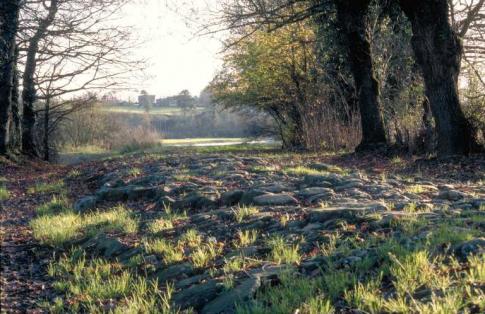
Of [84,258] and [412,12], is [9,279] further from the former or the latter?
[412,12]

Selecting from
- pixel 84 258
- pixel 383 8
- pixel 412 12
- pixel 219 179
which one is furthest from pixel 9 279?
pixel 383 8

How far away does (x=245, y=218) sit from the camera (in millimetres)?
5926

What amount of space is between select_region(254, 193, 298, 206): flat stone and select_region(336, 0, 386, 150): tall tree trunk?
7.75 metres

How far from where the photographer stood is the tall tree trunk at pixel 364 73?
13875 millimetres

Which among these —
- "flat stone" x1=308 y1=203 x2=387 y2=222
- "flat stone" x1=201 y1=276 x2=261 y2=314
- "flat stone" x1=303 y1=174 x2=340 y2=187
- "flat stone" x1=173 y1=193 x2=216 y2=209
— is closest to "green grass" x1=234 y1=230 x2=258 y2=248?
"flat stone" x1=308 y1=203 x2=387 y2=222

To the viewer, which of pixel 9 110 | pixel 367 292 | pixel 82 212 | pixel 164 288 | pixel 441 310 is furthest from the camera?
pixel 9 110

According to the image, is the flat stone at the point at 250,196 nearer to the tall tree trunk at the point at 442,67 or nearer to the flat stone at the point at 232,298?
the flat stone at the point at 232,298

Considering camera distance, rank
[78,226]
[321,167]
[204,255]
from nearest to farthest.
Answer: [204,255] → [78,226] → [321,167]

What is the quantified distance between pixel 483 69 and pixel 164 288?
13.6 metres

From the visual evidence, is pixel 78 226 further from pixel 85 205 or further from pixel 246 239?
pixel 246 239

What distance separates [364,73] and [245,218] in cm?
941

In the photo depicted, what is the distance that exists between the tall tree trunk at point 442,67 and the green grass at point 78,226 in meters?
7.16

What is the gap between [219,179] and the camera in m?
8.94

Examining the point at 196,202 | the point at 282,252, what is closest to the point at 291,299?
the point at 282,252
